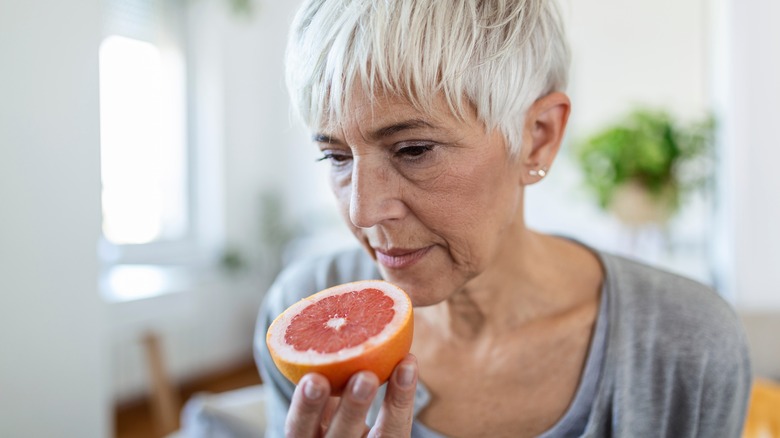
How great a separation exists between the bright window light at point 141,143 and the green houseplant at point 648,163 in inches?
109

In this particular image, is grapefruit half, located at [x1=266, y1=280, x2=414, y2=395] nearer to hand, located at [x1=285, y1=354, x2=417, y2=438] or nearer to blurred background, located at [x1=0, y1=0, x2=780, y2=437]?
hand, located at [x1=285, y1=354, x2=417, y2=438]

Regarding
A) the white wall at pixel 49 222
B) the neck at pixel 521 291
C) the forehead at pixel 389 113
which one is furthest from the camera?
the white wall at pixel 49 222

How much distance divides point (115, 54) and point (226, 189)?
112 centimetres

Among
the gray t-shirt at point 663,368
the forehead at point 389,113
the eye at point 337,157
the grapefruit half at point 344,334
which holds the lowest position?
the gray t-shirt at point 663,368

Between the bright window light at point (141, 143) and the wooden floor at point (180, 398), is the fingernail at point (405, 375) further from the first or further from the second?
the bright window light at point (141, 143)

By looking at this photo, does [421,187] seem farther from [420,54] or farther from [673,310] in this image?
[673,310]

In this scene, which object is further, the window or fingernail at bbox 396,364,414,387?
the window

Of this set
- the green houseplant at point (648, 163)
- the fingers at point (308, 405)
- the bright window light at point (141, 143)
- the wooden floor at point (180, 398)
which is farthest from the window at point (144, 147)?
the fingers at point (308, 405)

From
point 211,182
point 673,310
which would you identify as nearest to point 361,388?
point 673,310

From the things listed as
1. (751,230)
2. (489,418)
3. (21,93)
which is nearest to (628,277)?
(489,418)

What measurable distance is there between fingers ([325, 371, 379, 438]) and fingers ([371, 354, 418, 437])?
3 cm

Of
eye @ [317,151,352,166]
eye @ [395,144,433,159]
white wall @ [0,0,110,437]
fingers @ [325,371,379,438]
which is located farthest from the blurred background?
fingers @ [325,371,379,438]

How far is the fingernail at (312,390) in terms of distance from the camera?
0.54 meters

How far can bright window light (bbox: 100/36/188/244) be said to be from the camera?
3.44 m
